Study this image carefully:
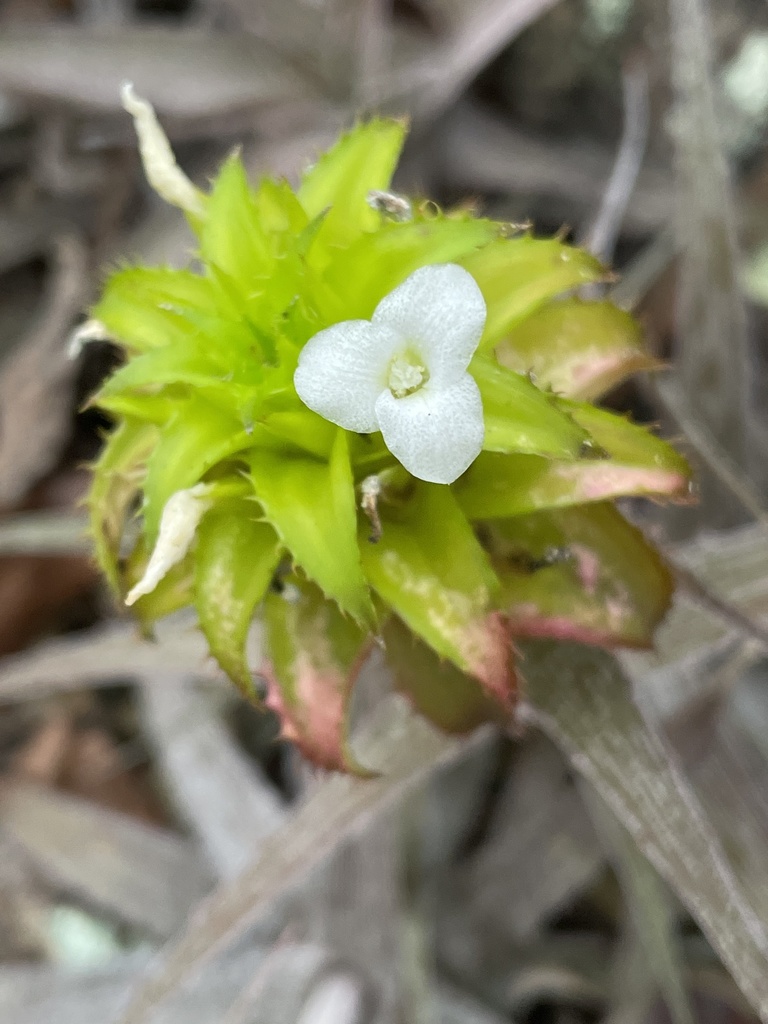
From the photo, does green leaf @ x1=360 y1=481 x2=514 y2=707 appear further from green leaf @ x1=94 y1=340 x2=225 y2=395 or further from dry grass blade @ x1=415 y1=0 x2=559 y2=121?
dry grass blade @ x1=415 y1=0 x2=559 y2=121

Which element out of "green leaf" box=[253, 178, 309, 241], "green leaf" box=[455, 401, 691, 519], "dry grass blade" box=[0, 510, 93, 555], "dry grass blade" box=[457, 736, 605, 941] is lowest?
"dry grass blade" box=[457, 736, 605, 941]

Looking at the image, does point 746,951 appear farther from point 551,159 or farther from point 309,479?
point 551,159

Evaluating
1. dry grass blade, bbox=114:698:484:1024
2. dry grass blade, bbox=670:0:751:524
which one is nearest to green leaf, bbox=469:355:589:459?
dry grass blade, bbox=114:698:484:1024

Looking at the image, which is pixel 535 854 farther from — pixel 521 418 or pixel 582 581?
pixel 521 418

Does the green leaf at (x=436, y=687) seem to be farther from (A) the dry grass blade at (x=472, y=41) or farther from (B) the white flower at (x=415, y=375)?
(A) the dry grass blade at (x=472, y=41)

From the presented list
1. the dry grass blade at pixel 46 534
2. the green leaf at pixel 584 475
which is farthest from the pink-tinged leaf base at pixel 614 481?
the dry grass blade at pixel 46 534

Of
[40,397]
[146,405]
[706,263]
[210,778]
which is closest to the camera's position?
[146,405]

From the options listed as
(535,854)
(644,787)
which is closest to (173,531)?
(644,787)
